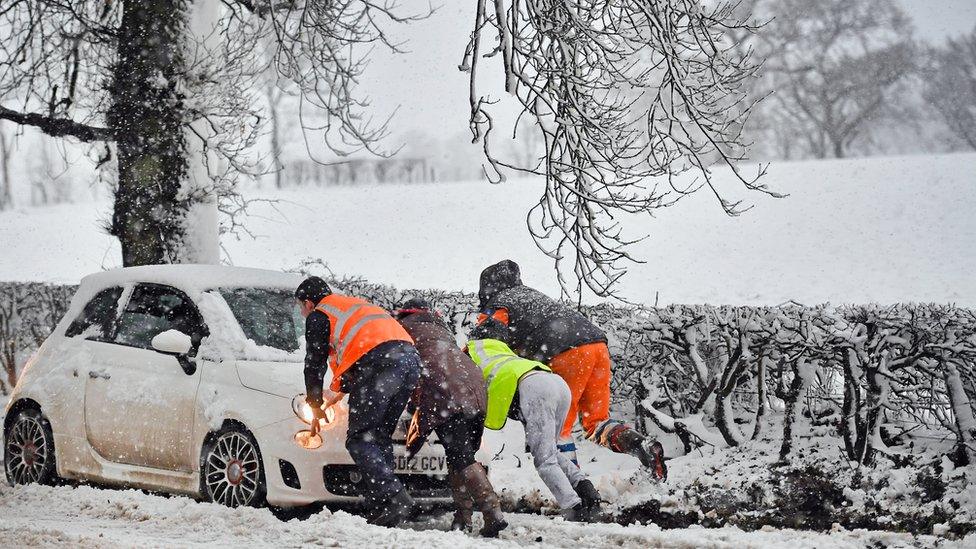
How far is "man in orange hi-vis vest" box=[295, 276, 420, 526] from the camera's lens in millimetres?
5547

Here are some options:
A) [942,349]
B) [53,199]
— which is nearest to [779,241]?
[942,349]

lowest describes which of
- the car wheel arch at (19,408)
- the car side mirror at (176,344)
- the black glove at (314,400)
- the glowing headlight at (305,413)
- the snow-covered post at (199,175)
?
the car wheel arch at (19,408)

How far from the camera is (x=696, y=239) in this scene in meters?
36.9

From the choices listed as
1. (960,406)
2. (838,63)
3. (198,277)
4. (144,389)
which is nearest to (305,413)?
(144,389)

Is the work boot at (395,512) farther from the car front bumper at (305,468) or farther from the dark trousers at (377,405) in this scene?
the car front bumper at (305,468)

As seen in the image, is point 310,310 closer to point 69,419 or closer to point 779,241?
point 69,419

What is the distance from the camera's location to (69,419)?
6898mm

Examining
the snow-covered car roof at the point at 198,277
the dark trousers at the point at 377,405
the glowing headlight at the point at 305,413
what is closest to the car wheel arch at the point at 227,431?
the glowing headlight at the point at 305,413

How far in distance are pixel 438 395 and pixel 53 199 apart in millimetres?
53651

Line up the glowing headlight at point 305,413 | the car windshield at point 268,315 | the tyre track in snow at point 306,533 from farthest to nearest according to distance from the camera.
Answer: the car windshield at point 268,315
the glowing headlight at point 305,413
the tyre track in snow at point 306,533

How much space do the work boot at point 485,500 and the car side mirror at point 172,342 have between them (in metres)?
1.98

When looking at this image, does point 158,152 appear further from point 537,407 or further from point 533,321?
point 537,407

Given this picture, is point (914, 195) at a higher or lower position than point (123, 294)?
higher

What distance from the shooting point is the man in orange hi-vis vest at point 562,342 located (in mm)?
6660
